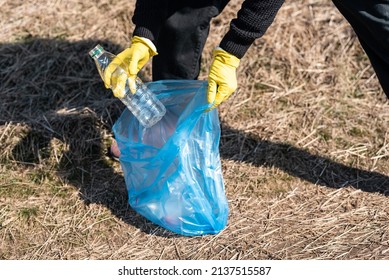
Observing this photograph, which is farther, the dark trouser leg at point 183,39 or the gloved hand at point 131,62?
the dark trouser leg at point 183,39

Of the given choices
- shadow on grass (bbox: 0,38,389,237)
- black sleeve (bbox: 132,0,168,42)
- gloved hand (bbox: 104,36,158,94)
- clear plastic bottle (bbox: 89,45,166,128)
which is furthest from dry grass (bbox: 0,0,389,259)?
black sleeve (bbox: 132,0,168,42)

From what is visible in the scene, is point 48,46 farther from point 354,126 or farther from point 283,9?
point 354,126

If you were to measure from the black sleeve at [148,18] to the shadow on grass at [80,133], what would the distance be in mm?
722

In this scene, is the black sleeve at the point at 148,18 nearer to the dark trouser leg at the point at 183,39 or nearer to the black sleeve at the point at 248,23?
the dark trouser leg at the point at 183,39

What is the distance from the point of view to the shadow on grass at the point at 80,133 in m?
3.00

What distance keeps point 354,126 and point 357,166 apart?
29cm

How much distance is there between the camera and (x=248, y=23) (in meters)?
2.45

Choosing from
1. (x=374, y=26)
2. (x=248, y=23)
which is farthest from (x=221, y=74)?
(x=374, y=26)

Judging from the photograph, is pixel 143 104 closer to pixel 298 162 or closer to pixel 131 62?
pixel 131 62

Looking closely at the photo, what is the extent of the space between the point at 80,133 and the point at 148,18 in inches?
31.7

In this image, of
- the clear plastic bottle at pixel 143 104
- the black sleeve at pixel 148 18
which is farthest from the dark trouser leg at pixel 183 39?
the clear plastic bottle at pixel 143 104

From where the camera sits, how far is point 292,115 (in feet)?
11.1

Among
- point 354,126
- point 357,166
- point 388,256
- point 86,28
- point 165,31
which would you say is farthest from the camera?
point 86,28

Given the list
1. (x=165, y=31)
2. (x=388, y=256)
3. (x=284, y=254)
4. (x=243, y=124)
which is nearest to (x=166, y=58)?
(x=165, y=31)
